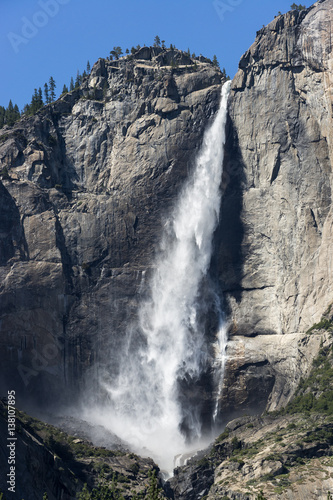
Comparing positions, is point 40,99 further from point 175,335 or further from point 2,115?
point 175,335

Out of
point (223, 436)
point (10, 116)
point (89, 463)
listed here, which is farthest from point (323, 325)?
point (10, 116)

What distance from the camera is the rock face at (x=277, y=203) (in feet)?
357

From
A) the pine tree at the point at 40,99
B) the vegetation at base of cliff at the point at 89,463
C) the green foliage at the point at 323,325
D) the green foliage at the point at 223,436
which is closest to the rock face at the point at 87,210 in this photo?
the pine tree at the point at 40,99

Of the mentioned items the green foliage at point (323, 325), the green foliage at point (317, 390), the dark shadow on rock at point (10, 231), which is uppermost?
the dark shadow on rock at point (10, 231)

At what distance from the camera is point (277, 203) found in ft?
375

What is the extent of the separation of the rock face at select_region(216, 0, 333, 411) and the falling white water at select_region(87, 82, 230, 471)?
7.64 ft

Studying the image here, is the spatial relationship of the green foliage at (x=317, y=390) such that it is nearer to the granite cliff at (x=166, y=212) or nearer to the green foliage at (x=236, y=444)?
the granite cliff at (x=166, y=212)

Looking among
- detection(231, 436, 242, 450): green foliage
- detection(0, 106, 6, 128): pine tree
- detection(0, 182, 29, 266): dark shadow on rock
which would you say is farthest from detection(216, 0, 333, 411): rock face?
detection(0, 106, 6, 128): pine tree

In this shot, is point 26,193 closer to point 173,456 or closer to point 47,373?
point 47,373

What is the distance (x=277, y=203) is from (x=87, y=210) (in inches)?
1009

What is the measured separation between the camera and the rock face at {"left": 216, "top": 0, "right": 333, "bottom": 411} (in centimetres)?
10869

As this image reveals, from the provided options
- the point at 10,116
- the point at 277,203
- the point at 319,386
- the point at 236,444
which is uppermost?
the point at 10,116

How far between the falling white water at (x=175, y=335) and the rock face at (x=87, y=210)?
2.06 m

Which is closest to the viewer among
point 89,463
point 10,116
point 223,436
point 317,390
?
point 89,463
